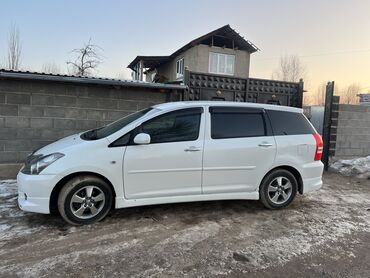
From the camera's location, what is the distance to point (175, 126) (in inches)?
173

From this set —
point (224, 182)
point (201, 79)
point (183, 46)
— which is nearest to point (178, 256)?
point (224, 182)

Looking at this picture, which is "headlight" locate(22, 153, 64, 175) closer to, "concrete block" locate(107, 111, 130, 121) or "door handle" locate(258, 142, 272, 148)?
"door handle" locate(258, 142, 272, 148)

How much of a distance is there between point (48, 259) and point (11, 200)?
2.37 metres

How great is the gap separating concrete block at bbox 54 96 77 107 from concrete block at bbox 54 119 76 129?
381mm

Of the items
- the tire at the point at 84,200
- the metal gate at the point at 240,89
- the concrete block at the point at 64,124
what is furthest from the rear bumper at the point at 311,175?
the concrete block at the point at 64,124

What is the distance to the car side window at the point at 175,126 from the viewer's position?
424 cm

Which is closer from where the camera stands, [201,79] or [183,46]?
[201,79]

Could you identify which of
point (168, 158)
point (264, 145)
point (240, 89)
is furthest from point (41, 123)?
point (240, 89)

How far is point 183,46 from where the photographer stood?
72.3ft

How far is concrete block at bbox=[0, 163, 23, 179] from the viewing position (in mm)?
6560

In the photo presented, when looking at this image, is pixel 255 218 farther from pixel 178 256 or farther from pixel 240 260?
pixel 178 256

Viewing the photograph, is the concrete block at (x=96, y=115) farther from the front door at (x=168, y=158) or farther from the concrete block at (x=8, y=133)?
the front door at (x=168, y=158)

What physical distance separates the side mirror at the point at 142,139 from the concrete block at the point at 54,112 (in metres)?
3.78

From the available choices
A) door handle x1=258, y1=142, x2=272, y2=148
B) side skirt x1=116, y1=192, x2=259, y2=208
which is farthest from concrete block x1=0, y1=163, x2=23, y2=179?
door handle x1=258, y1=142, x2=272, y2=148
